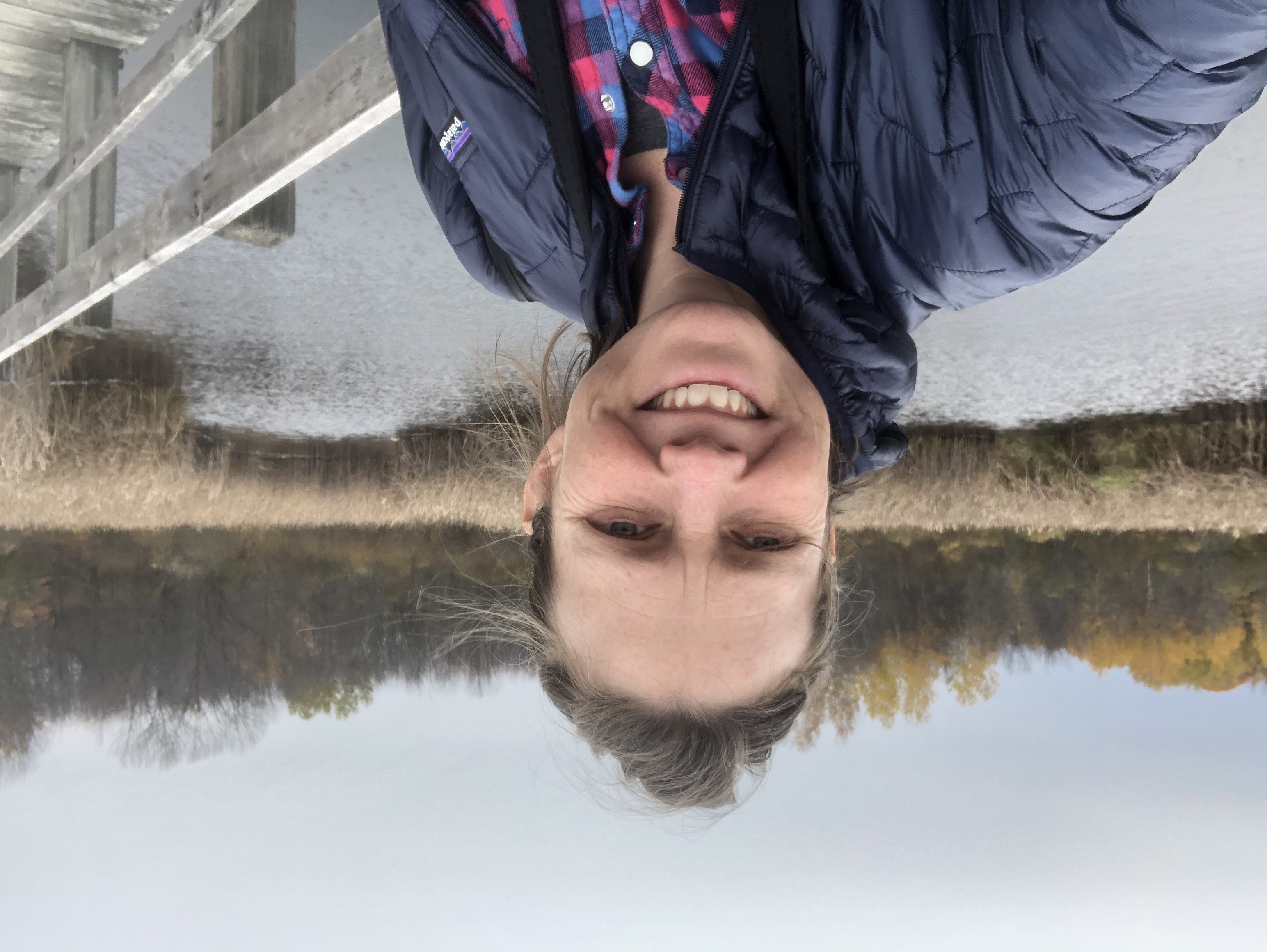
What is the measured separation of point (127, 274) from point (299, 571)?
2.85 meters

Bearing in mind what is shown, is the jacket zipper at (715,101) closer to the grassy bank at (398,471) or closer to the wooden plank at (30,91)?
the grassy bank at (398,471)

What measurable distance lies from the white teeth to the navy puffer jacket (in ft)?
0.47

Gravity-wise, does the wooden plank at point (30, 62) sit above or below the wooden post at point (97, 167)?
above

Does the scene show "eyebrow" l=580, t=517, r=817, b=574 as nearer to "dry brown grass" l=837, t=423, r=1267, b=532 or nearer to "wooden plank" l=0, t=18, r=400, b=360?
"wooden plank" l=0, t=18, r=400, b=360

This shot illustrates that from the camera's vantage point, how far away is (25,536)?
4.52 metres

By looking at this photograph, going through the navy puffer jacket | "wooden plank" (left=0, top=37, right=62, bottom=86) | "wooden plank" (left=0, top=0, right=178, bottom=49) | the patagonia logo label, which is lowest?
the navy puffer jacket

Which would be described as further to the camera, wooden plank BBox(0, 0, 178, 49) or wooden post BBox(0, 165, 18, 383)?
wooden post BBox(0, 165, 18, 383)

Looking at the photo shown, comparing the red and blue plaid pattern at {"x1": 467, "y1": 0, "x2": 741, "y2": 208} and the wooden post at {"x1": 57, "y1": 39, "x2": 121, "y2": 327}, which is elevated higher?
the wooden post at {"x1": 57, "y1": 39, "x2": 121, "y2": 327}

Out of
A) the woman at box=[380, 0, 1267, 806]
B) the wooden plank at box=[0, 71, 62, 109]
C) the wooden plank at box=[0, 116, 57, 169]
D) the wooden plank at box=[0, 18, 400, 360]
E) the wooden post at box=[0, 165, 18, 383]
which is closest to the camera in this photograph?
the woman at box=[380, 0, 1267, 806]

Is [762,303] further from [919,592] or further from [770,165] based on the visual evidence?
[919,592]

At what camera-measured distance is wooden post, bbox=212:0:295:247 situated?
75.2 inches

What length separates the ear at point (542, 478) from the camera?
1.42 meters

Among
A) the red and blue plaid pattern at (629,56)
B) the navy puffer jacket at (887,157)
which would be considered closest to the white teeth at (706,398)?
the navy puffer jacket at (887,157)

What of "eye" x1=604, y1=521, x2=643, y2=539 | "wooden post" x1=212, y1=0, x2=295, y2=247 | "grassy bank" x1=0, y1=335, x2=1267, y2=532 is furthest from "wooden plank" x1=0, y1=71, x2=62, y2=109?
"eye" x1=604, y1=521, x2=643, y2=539
